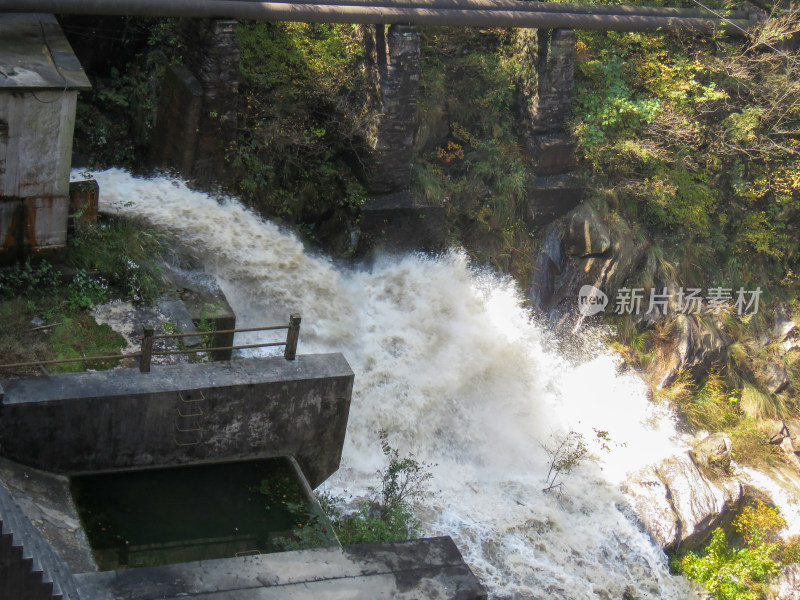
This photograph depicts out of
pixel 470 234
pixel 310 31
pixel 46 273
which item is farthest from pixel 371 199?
pixel 46 273

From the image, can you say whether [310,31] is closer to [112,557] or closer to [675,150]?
[675,150]

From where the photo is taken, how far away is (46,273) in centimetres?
916

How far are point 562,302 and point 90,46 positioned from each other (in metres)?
8.66

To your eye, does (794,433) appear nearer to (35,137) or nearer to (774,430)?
(774,430)

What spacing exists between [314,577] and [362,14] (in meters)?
8.06

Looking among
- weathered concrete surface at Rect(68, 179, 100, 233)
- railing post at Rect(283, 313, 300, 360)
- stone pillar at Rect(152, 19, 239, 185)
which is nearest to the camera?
railing post at Rect(283, 313, 300, 360)

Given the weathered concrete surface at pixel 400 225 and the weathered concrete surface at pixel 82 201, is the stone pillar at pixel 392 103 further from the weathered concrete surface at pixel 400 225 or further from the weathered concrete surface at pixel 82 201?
the weathered concrete surface at pixel 82 201

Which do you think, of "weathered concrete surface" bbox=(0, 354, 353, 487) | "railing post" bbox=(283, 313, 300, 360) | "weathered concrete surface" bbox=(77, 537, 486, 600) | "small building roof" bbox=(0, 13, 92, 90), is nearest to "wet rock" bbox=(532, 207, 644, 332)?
"weathered concrete surface" bbox=(0, 354, 353, 487)

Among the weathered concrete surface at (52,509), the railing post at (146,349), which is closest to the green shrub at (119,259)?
the railing post at (146,349)

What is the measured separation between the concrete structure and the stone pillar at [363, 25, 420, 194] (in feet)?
15.6

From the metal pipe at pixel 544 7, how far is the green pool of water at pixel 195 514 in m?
6.79

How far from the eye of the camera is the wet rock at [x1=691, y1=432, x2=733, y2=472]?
1285 cm

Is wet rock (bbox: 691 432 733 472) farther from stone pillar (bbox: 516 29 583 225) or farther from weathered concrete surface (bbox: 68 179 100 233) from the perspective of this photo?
weathered concrete surface (bbox: 68 179 100 233)

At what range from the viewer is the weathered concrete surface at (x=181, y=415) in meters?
7.28
